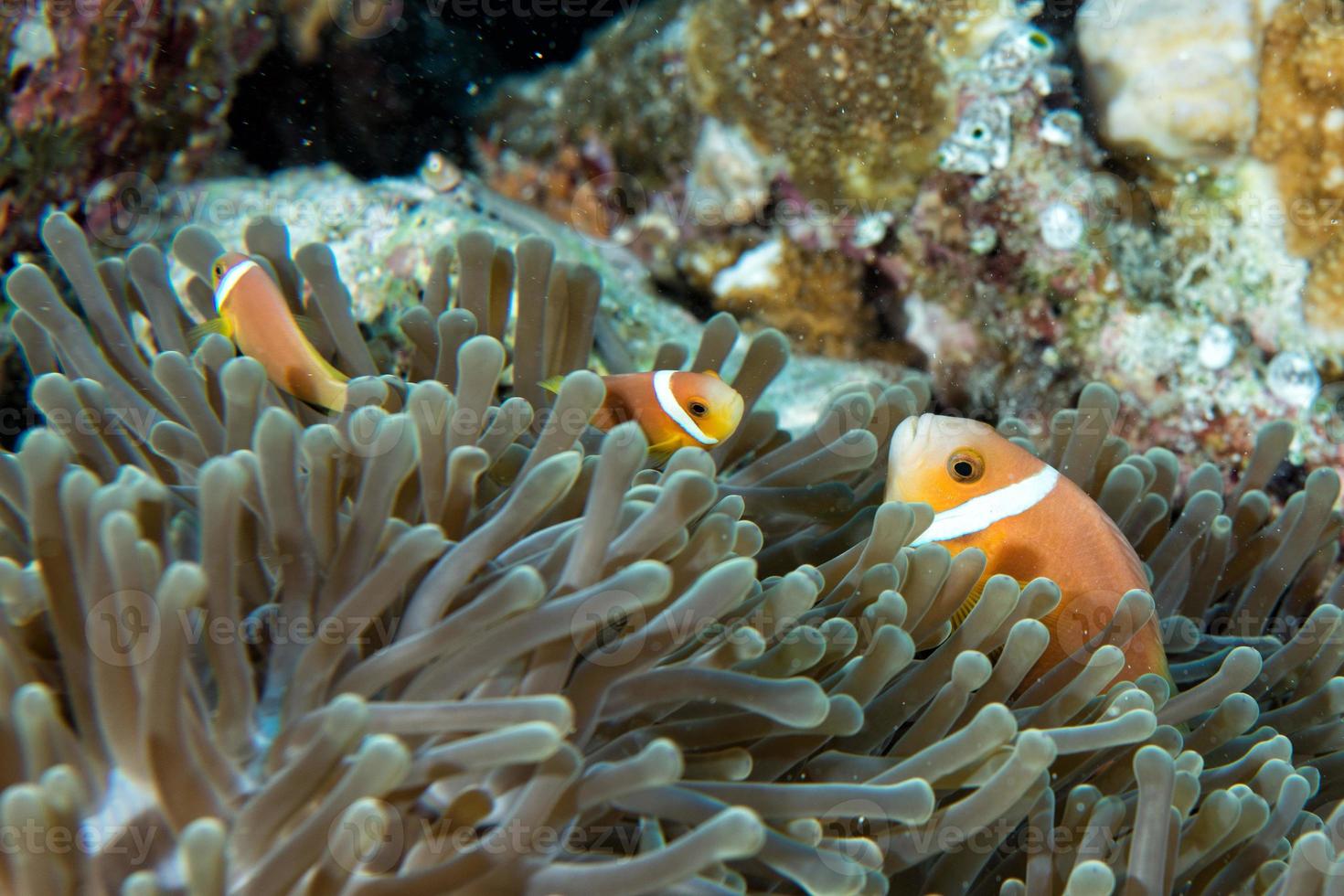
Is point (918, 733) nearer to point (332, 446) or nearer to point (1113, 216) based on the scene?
point (332, 446)

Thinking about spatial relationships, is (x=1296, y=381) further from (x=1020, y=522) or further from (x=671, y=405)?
(x=671, y=405)

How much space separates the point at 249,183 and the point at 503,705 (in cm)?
283

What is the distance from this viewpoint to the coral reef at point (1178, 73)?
315 centimetres

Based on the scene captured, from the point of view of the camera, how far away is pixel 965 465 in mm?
1925

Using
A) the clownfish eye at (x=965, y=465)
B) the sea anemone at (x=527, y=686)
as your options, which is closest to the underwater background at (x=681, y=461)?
the sea anemone at (x=527, y=686)

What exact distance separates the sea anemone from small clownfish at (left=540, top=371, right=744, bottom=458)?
0.10 m

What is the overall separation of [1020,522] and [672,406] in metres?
0.75

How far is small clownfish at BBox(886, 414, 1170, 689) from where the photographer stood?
1.92 m

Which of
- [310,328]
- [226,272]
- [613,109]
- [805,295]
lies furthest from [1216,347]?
[226,272]

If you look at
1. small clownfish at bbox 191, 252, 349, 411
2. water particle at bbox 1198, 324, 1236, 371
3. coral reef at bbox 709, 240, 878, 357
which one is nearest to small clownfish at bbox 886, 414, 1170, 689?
small clownfish at bbox 191, 252, 349, 411

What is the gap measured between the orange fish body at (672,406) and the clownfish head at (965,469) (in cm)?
38

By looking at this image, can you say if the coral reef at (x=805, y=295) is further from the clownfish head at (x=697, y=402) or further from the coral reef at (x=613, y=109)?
the clownfish head at (x=697, y=402)

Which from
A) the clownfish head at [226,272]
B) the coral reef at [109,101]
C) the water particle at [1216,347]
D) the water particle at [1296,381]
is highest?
the coral reef at [109,101]

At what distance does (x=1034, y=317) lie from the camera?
341 centimetres
